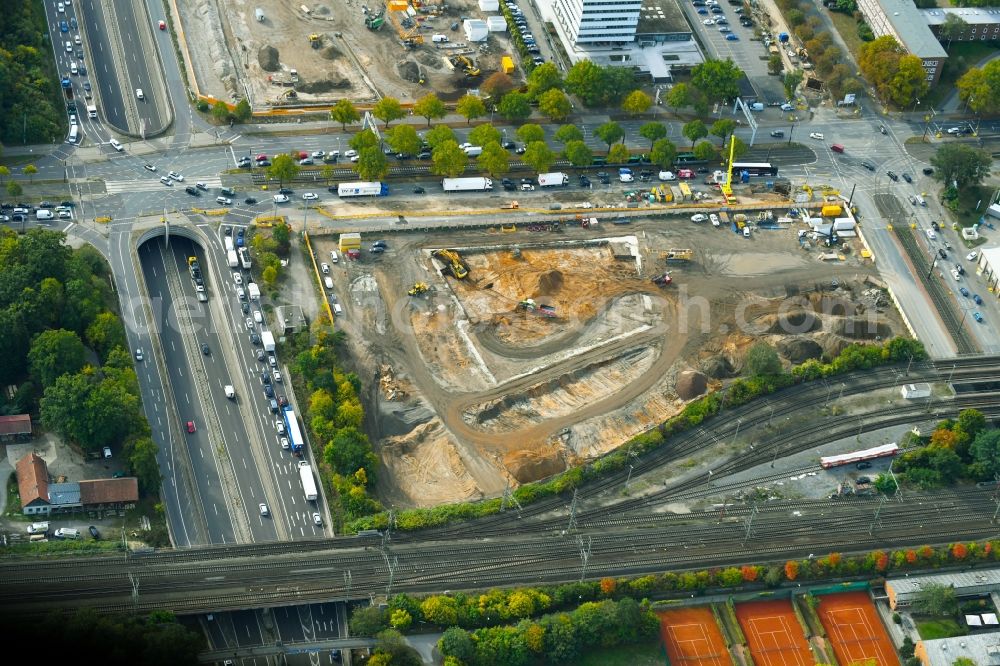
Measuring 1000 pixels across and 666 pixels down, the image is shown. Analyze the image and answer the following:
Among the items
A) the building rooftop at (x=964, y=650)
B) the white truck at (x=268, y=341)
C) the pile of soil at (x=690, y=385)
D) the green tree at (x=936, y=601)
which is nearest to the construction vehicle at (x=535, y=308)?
the pile of soil at (x=690, y=385)

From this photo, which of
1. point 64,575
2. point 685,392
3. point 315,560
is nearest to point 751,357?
point 685,392

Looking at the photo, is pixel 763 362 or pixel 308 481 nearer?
pixel 308 481

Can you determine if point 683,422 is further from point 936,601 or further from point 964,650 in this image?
point 964,650

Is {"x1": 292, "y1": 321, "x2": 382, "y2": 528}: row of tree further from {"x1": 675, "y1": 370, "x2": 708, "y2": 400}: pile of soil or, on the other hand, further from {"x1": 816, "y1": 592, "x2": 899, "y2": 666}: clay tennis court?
{"x1": 816, "y1": 592, "x2": 899, "y2": 666}: clay tennis court

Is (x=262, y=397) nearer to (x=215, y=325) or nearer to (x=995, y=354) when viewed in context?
(x=215, y=325)

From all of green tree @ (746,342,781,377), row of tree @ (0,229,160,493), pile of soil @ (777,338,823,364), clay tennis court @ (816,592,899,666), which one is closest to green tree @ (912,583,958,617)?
clay tennis court @ (816,592,899,666)

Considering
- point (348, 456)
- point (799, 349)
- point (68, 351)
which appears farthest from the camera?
point (799, 349)

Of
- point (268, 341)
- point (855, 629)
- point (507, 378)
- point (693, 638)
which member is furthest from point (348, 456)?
point (855, 629)
